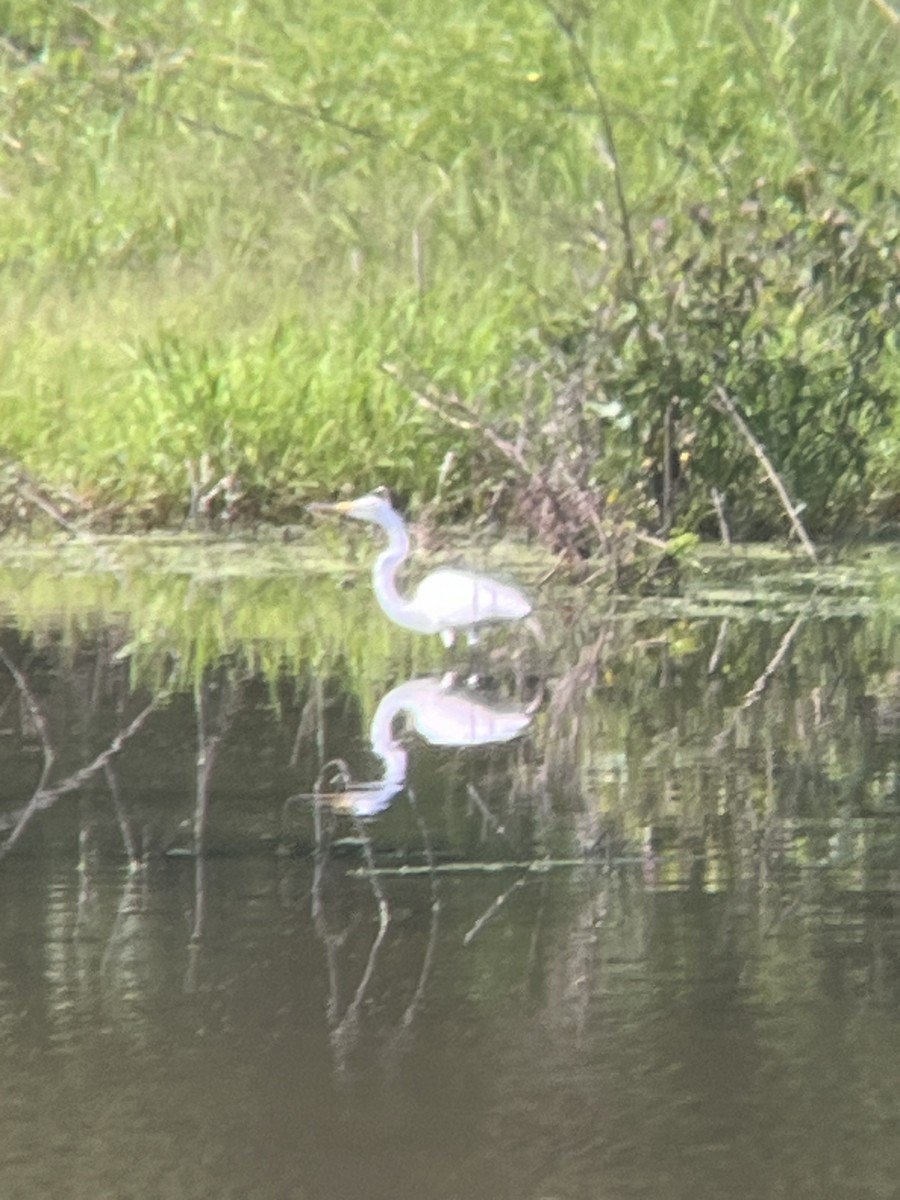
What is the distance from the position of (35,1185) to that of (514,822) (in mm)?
1742

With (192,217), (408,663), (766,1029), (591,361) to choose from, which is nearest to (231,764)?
(408,663)

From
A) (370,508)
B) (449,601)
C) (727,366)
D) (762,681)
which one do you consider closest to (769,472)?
(727,366)

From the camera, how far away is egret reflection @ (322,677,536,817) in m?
4.52

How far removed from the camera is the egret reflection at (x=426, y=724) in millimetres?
4520

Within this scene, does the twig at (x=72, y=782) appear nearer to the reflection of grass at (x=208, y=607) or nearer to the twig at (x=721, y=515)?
the reflection of grass at (x=208, y=607)

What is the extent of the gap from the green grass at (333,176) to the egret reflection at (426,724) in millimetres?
2805

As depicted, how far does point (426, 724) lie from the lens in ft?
17.0

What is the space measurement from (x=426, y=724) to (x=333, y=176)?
5.49 m

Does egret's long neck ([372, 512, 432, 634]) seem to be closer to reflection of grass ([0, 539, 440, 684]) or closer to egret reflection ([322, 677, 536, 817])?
reflection of grass ([0, 539, 440, 684])

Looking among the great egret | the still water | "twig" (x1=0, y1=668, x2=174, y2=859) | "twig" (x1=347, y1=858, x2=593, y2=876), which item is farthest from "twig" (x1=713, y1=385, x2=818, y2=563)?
"twig" (x1=347, y1=858, x2=593, y2=876)

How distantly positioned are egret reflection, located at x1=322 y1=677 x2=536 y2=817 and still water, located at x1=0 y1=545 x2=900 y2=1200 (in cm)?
1

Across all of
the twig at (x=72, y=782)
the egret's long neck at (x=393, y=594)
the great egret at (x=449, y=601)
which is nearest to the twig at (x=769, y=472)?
the great egret at (x=449, y=601)

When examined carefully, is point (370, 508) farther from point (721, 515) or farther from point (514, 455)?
point (721, 515)

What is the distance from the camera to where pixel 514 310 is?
899cm
